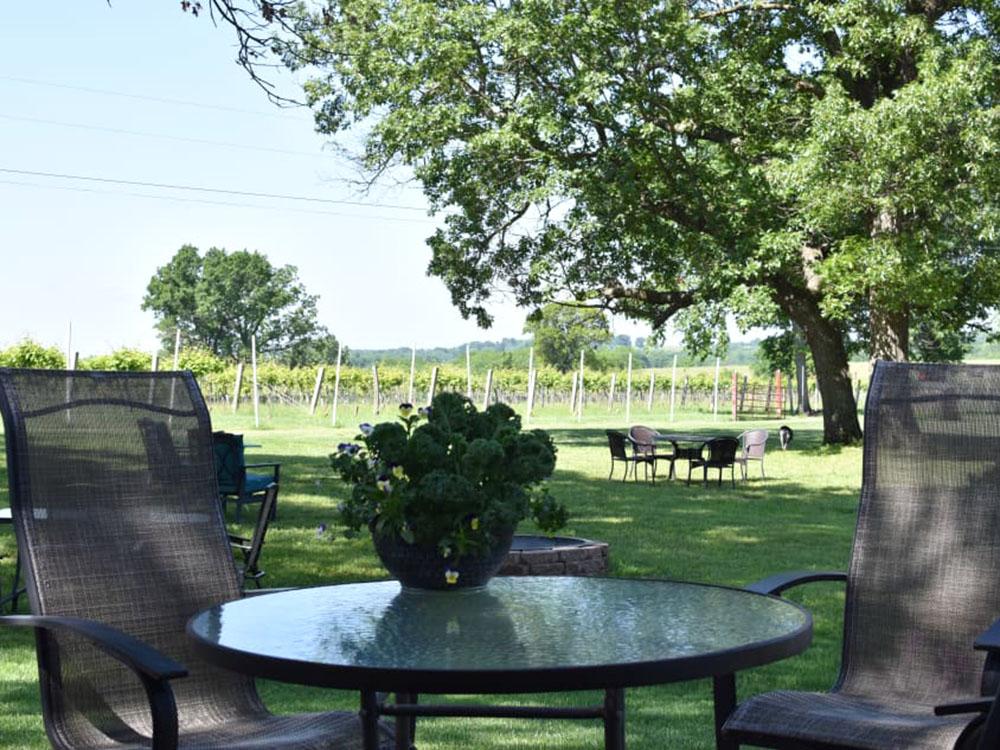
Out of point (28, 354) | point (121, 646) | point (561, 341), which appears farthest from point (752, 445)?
point (561, 341)

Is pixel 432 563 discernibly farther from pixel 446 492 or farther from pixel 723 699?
pixel 723 699

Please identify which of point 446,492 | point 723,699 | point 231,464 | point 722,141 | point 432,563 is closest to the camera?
point 446,492

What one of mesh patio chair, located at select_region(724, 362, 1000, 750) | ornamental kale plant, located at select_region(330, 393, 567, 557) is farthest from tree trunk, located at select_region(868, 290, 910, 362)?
ornamental kale plant, located at select_region(330, 393, 567, 557)

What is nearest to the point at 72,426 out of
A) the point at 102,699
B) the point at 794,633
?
the point at 102,699

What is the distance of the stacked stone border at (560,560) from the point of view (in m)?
6.59

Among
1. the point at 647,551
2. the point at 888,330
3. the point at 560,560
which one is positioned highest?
the point at 888,330

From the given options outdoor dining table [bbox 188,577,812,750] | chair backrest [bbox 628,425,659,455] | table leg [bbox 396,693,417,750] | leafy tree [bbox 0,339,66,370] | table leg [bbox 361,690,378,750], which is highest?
leafy tree [bbox 0,339,66,370]

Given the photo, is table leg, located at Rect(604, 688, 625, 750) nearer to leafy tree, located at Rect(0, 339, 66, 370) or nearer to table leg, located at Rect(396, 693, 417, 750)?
table leg, located at Rect(396, 693, 417, 750)

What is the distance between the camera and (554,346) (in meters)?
82.3

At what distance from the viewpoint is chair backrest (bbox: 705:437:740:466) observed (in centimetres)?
1499

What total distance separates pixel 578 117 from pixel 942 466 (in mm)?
18023

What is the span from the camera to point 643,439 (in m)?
16.6

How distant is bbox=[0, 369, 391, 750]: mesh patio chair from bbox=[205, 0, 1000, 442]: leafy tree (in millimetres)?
15780

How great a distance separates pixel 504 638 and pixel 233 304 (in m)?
85.5
